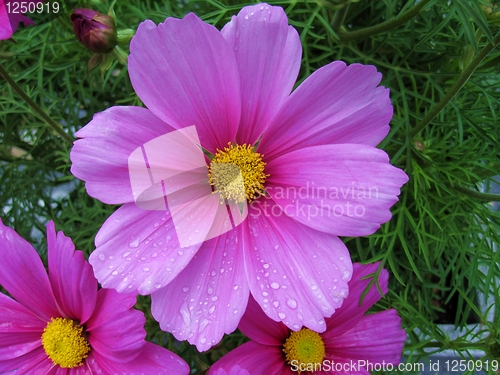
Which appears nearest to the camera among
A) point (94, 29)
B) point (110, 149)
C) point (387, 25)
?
point (110, 149)

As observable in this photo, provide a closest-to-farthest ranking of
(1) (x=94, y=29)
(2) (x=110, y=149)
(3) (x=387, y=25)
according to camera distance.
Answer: (2) (x=110, y=149) → (1) (x=94, y=29) → (3) (x=387, y=25)

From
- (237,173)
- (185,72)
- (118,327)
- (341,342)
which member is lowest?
(341,342)

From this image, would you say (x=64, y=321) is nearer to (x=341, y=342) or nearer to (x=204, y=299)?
(x=204, y=299)

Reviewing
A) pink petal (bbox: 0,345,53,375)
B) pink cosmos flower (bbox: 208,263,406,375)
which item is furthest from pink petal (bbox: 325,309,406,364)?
pink petal (bbox: 0,345,53,375)

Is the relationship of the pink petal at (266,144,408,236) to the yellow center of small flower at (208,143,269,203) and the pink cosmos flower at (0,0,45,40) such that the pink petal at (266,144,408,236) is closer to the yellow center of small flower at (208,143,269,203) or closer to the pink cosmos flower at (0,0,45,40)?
the yellow center of small flower at (208,143,269,203)

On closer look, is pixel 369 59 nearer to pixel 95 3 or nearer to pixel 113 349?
pixel 95 3

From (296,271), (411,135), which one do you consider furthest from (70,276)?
(411,135)
